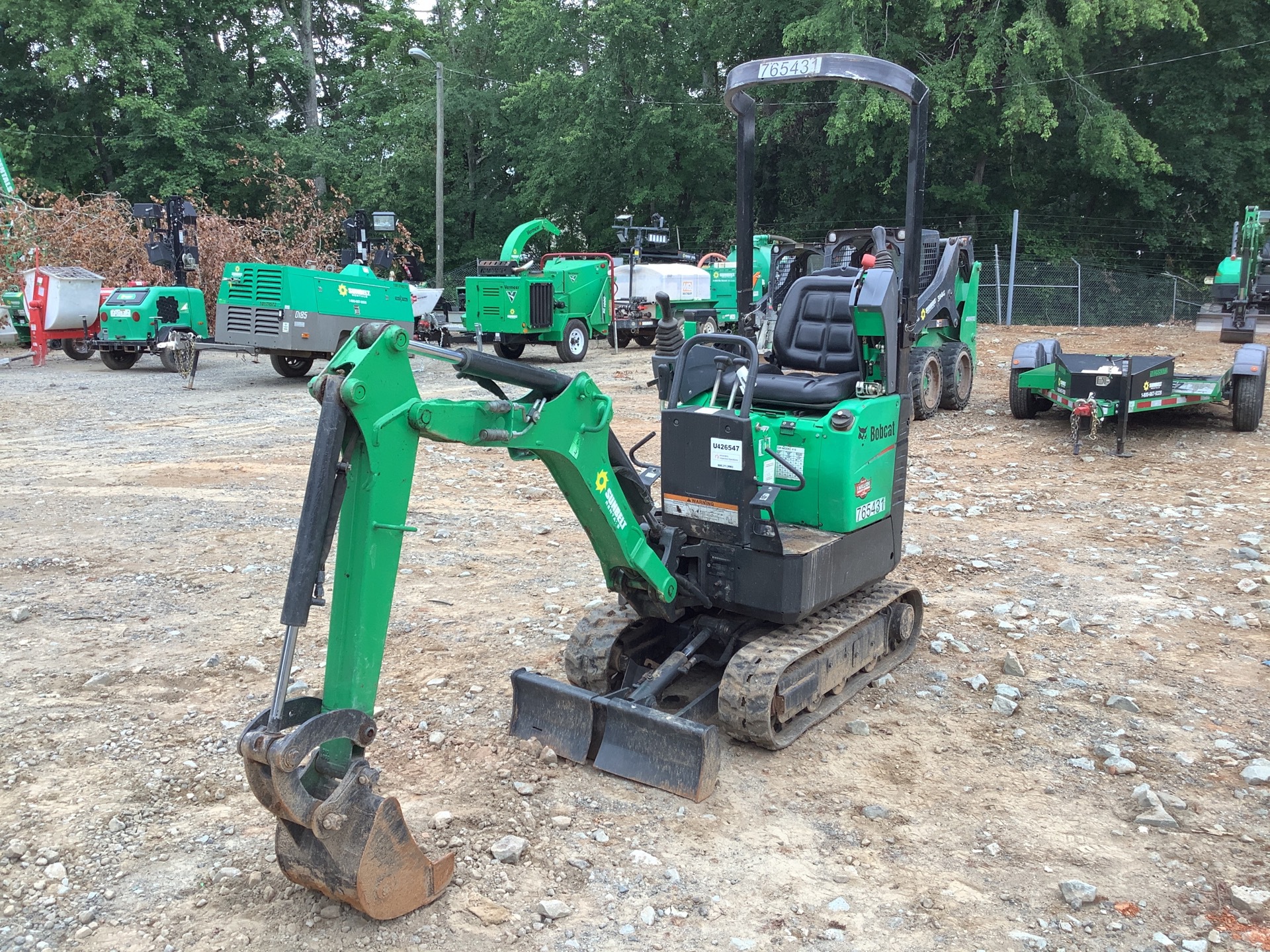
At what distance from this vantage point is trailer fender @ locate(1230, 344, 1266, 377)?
10617 millimetres

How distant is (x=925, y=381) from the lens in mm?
12242

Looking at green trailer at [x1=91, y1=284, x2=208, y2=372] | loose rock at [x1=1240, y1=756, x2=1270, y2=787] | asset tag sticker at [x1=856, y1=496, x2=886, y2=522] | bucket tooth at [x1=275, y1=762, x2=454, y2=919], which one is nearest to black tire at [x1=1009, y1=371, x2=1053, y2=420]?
asset tag sticker at [x1=856, y1=496, x2=886, y2=522]

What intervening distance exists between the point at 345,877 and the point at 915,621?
342 cm

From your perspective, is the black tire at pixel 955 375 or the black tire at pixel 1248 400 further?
the black tire at pixel 955 375

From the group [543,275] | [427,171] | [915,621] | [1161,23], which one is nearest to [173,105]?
[427,171]

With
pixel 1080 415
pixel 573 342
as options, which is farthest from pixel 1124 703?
pixel 573 342

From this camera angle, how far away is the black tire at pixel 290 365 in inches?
663

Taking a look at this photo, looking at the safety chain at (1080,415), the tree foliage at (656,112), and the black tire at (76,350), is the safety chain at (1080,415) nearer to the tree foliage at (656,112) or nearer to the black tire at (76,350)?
the tree foliage at (656,112)

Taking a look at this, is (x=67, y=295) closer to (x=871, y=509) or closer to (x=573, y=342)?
(x=573, y=342)

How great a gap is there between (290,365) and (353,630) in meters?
14.8

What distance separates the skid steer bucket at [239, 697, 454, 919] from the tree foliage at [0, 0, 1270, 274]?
2203 cm

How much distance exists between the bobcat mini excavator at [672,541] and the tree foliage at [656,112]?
760 inches

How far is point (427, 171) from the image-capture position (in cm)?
3406

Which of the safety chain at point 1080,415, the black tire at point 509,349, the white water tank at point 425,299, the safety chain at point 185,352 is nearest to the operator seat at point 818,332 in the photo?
the safety chain at point 1080,415
